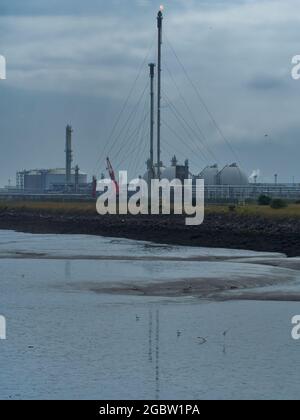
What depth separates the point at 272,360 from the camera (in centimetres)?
1741

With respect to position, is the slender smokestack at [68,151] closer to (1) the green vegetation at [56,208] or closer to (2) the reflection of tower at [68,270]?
(1) the green vegetation at [56,208]

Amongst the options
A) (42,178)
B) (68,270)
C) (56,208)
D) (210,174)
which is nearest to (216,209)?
(56,208)

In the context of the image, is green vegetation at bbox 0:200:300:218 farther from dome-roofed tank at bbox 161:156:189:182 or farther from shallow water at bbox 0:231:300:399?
shallow water at bbox 0:231:300:399

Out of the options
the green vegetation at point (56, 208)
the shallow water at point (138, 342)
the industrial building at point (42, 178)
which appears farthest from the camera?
the industrial building at point (42, 178)

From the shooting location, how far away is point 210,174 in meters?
113

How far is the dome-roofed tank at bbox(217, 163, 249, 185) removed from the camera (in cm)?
11037

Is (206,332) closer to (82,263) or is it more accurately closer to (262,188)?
(82,263)

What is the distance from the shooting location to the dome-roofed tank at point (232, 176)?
362 feet

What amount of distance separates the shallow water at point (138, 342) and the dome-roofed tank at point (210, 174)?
78.6m

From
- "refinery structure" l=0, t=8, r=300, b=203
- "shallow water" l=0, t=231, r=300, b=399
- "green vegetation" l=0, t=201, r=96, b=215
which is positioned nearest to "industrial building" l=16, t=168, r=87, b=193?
"refinery structure" l=0, t=8, r=300, b=203

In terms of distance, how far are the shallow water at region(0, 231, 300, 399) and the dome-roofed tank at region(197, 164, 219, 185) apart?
78637mm

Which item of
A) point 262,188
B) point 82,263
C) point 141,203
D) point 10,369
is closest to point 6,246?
point 82,263

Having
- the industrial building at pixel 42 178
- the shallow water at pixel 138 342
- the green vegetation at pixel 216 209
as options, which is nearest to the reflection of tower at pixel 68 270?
the shallow water at pixel 138 342
